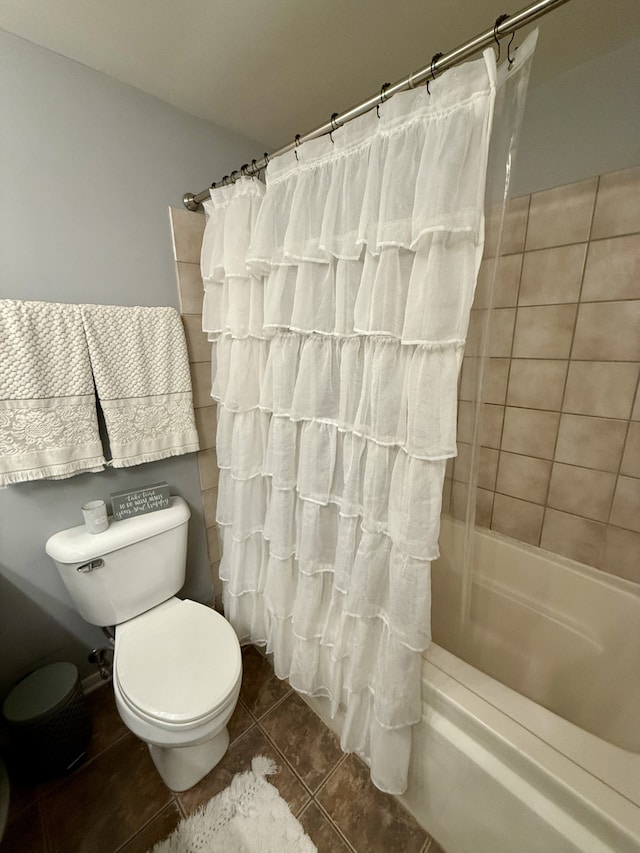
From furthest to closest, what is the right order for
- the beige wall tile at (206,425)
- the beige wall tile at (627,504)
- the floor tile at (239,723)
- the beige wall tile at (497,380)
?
1. the beige wall tile at (206,425)
2. the beige wall tile at (497,380)
3. the floor tile at (239,723)
4. the beige wall tile at (627,504)

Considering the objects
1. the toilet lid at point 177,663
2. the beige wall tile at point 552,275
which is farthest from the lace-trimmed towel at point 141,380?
the beige wall tile at point 552,275

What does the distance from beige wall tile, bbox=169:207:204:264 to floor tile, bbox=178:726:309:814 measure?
1.80 meters

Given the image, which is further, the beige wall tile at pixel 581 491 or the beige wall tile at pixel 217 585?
the beige wall tile at pixel 217 585

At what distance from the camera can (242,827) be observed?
0.97 meters

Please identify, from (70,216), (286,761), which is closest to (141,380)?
(70,216)

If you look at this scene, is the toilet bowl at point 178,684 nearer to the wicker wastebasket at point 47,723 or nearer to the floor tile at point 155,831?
the floor tile at point 155,831

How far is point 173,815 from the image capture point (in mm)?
1000

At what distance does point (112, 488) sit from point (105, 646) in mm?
675

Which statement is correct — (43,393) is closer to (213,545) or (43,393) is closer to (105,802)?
(213,545)

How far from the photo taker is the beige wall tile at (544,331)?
116 cm

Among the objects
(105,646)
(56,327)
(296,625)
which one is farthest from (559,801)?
(56,327)

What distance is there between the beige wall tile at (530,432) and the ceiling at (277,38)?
109 centimetres

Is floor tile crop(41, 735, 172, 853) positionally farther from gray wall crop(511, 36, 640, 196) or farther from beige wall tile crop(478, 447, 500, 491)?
gray wall crop(511, 36, 640, 196)

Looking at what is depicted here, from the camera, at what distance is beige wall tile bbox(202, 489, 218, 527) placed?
152 centimetres
